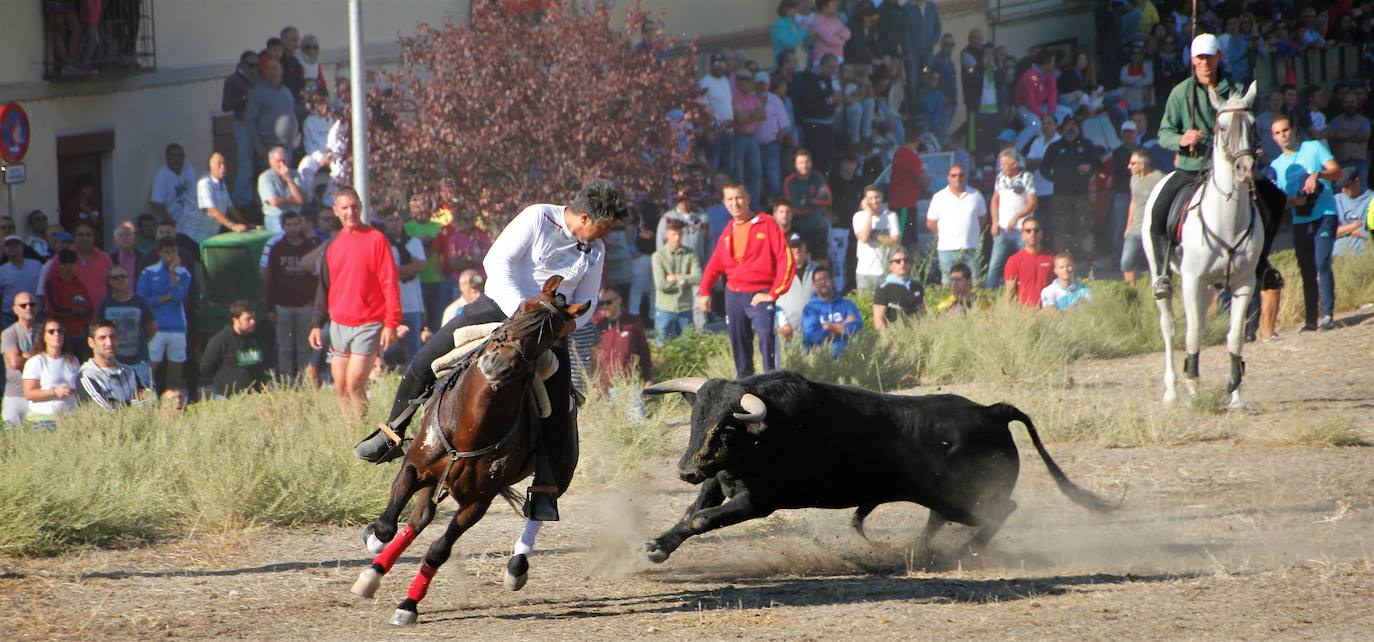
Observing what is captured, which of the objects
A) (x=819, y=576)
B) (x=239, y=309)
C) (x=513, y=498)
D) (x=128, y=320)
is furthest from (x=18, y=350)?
(x=819, y=576)

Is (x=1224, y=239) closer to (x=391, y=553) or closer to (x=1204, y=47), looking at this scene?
(x=1204, y=47)

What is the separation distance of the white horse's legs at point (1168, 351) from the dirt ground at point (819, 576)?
2092 mm

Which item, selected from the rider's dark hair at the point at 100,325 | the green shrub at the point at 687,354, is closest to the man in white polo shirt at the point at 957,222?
the green shrub at the point at 687,354

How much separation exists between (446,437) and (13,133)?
10.1 metres

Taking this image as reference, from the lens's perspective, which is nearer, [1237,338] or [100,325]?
[1237,338]

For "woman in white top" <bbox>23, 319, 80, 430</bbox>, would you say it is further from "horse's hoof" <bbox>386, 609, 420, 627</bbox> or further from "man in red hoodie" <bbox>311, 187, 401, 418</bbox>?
"horse's hoof" <bbox>386, 609, 420, 627</bbox>

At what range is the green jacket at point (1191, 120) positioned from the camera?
12.8 m

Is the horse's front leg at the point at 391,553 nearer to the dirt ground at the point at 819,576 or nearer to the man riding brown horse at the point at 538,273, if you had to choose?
the dirt ground at the point at 819,576

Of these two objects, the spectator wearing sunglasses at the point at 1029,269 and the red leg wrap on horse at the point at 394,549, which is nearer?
the red leg wrap on horse at the point at 394,549

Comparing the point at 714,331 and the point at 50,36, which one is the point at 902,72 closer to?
the point at 714,331

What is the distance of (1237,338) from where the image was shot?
12.9 metres

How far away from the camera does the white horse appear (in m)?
12.1

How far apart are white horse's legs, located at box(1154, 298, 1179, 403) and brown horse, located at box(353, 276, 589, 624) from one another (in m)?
7.28

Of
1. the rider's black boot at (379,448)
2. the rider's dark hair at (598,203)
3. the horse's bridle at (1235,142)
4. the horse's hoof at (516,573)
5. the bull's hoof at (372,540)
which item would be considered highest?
the horse's bridle at (1235,142)
